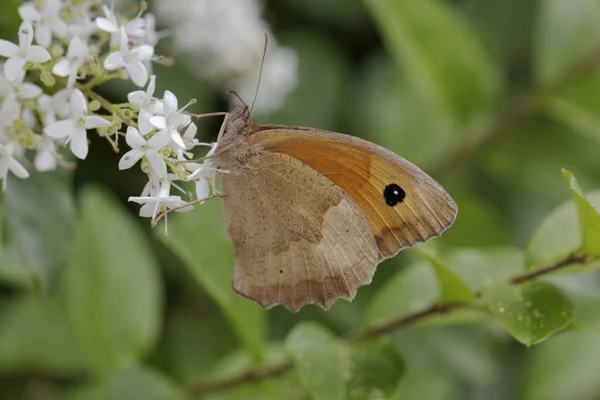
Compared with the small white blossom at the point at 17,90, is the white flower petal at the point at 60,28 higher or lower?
higher

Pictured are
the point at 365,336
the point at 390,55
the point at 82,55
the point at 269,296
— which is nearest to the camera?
the point at 82,55

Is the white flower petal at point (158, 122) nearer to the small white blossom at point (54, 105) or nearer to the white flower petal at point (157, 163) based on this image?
the white flower petal at point (157, 163)

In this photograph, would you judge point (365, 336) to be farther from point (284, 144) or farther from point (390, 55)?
point (390, 55)

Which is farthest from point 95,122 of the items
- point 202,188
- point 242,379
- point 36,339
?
point 36,339

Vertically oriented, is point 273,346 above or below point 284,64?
below

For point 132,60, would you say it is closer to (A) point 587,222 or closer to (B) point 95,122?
(B) point 95,122

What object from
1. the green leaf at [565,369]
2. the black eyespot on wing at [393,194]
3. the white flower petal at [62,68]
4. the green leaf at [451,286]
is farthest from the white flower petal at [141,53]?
the green leaf at [565,369]

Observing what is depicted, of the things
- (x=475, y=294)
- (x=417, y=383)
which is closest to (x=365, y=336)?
(x=475, y=294)

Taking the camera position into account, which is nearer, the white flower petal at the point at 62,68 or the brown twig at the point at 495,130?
the white flower petal at the point at 62,68
